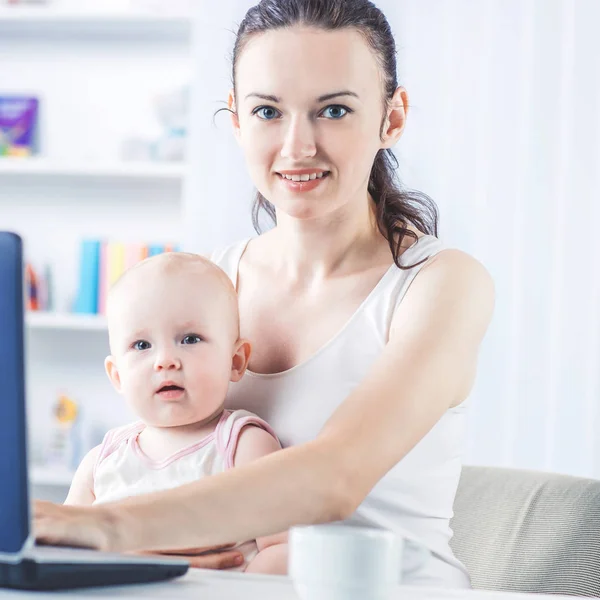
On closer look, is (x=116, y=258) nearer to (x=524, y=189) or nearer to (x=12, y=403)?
(x=524, y=189)

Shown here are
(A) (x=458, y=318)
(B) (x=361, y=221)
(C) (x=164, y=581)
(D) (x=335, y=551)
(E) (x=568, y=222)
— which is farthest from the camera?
(E) (x=568, y=222)

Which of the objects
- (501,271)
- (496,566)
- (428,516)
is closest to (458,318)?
(428,516)

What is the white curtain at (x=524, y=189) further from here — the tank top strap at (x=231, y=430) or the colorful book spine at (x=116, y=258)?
the tank top strap at (x=231, y=430)

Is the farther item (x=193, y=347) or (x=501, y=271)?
(x=501, y=271)

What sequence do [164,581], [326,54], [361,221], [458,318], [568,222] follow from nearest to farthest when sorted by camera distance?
1. [164,581]
2. [458,318]
3. [326,54]
4. [361,221]
5. [568,222]

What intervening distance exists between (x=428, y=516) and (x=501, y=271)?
2283 mm

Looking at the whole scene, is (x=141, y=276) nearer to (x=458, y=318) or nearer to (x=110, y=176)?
(x=458, y=318)

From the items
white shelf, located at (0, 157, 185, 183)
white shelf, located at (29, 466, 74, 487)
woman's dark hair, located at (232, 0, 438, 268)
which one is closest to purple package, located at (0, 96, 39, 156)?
white shelf, located at (0, 157, 185, 183)

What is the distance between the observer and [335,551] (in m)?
0.73

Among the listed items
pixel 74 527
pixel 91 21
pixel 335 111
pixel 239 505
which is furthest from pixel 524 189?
pixel 74 527

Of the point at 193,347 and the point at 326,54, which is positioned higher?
the point at 326,54

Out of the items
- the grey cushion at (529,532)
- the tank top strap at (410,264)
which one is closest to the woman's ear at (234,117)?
the tank top strap at (410,264)

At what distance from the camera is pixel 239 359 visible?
1479 millimetres

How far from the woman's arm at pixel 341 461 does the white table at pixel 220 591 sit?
4 centimetres
